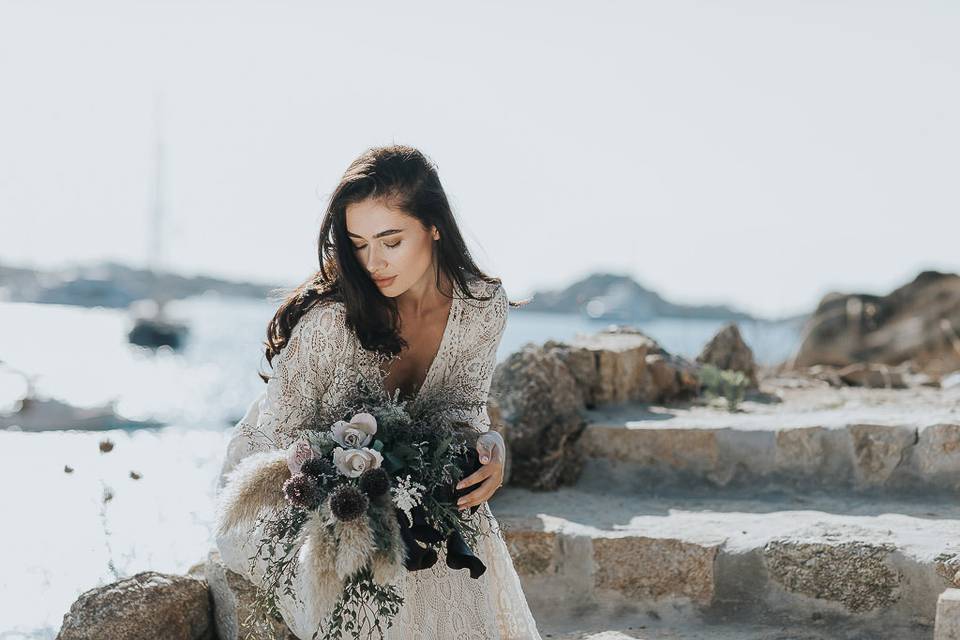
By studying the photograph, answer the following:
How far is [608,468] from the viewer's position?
5.16 metres

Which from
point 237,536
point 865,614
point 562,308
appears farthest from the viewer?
point 562,308

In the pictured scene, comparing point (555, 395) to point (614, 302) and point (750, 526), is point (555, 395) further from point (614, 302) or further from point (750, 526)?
point (614, 302)

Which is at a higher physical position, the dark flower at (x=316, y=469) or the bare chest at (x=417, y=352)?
the bare chest at (x=417, y=352)

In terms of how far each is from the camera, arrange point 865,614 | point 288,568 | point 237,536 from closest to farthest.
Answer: point 288,568
point 237,536
point 865,614

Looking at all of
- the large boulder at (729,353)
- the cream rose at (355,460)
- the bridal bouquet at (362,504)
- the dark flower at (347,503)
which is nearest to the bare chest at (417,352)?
the bridal bouquet at (362,504)

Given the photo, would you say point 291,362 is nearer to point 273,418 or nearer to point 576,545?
point 273,418

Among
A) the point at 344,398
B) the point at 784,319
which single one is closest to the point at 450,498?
the point at 344,398

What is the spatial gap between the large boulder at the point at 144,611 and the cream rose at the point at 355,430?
Answer: 146 cm

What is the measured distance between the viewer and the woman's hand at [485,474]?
258cm

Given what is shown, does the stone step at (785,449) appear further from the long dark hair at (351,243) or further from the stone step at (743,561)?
the long dark hair at (351,243)

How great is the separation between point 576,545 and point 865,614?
1193mm

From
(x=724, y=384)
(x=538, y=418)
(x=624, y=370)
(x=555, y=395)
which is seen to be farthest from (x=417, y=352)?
(x=724, y=384)

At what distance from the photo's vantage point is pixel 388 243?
282 cm

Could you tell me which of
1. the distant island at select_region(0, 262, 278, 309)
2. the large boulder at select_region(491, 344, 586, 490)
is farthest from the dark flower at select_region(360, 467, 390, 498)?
the distant island at select_region(0, 262, 278, 309)
